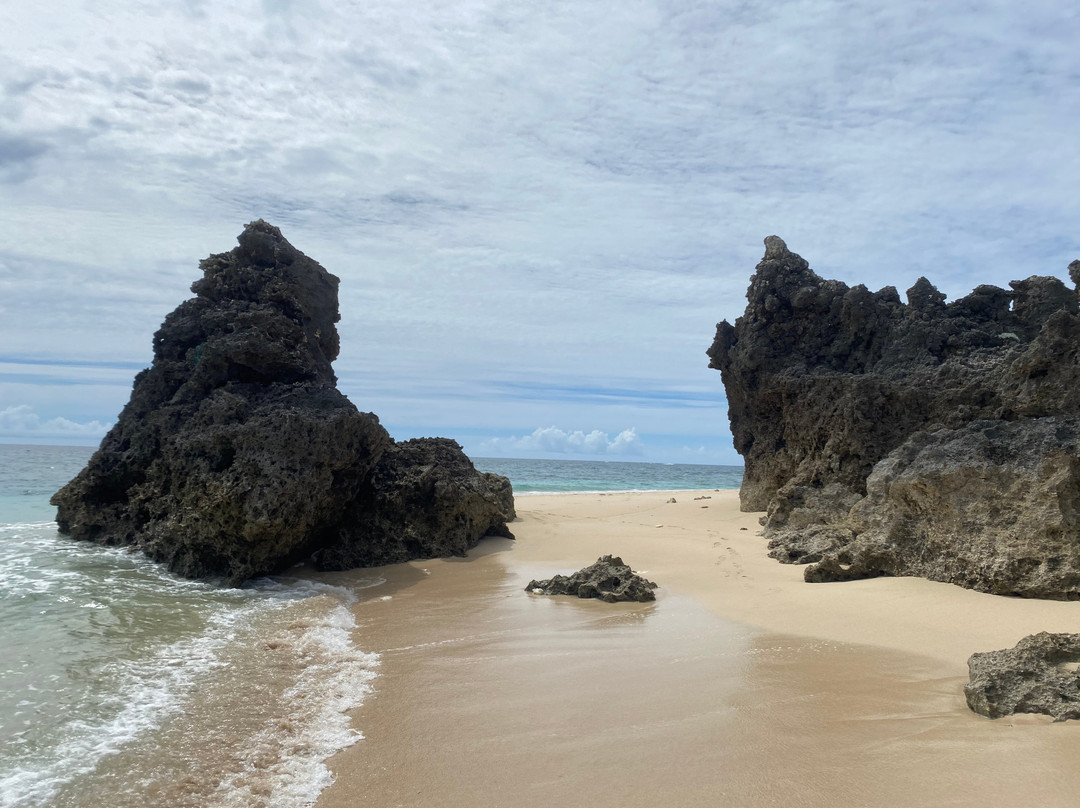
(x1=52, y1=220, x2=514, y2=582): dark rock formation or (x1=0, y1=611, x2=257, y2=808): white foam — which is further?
(x1=52, y1=220, x2=514, y2=582): dark rock formation

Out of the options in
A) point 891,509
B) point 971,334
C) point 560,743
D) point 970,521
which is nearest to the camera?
point 560,743

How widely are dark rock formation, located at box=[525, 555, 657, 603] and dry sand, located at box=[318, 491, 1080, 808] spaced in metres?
0.22

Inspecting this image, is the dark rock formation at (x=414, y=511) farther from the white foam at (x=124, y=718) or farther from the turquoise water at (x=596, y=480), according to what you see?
the turquoise water at (x=596, y=480)

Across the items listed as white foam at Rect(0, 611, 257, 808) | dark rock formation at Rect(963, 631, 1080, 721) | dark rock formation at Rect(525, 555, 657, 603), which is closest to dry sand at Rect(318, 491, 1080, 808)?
dark rock formation at Rect(963, 631, 1080, 721)

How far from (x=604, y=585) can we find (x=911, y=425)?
17.7 feet

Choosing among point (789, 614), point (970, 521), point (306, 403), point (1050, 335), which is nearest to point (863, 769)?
point (789, 614)

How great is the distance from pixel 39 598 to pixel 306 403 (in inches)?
136

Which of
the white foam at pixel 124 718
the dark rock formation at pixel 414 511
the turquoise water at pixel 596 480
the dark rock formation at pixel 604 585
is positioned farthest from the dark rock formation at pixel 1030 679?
the turquoise water at pixel 596 480

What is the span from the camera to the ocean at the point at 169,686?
3564mm

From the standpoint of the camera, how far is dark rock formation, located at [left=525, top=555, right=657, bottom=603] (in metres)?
7.23

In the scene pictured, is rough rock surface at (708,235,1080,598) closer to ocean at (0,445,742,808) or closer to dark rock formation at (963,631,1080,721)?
dark rock formation at (963,631,1080,721)

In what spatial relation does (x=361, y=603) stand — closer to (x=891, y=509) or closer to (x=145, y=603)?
(x=145, y=603)

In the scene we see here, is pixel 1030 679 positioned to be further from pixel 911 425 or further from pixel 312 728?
pixel 911 425

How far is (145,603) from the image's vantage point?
282 inches
